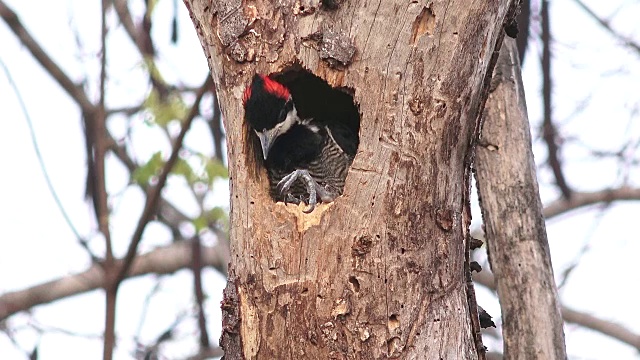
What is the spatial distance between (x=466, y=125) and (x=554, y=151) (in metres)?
2.90

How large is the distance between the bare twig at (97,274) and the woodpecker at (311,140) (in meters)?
2.77

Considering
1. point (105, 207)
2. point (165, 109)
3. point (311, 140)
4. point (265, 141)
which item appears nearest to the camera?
point (265, 141)

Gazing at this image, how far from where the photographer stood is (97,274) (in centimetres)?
696

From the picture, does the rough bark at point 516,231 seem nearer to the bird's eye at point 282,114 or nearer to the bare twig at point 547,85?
the bird's eye at point 282,114

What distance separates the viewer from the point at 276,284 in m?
3.12

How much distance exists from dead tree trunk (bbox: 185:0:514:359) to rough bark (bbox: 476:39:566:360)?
2.00ft

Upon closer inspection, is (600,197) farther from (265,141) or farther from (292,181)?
(265,141)

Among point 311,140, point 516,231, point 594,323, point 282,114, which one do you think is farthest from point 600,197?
point 282,114

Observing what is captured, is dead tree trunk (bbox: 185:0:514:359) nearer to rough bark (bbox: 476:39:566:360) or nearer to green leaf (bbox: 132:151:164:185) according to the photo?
rough bark (bbox: 476:39:566:360)

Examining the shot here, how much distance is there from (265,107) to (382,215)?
66cm

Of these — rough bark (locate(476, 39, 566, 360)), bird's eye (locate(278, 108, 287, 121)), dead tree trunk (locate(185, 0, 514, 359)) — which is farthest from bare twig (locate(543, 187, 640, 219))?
dead tree trunk (locate(185, 0, 514, 359))

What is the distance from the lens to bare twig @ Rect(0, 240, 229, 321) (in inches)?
269

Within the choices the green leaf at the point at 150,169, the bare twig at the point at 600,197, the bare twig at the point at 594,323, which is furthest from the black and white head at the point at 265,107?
the bare twig at the point at 600,197

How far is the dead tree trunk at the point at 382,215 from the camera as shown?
306 cm
